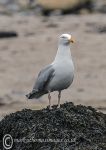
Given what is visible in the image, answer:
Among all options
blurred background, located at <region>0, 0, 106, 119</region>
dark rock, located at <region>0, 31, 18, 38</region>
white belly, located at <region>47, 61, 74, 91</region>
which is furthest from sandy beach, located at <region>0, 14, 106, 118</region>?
white belly, located at <region>47, 61, 74, 91</region>

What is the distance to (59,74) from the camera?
279 inches

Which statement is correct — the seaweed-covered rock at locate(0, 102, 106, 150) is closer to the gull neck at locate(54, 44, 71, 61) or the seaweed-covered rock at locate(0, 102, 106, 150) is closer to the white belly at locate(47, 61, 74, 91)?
the white belly at locate(47, 61, 74, 91)

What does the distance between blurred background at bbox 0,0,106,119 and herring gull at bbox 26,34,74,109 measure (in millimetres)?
3602

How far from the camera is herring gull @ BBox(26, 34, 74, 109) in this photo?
7086 millimetres

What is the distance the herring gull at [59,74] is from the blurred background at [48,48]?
3.60m

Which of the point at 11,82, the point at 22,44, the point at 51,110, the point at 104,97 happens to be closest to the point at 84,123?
the point at 51,110

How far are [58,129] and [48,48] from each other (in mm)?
10643

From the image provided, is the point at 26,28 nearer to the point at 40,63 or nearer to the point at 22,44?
the point at 22,44

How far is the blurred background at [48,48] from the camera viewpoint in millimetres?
13562

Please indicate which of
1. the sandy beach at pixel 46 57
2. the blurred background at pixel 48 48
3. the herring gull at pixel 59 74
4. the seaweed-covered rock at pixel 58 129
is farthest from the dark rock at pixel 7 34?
the seaweed-covered rock at pixel 58 129

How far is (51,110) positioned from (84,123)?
16.5 inches

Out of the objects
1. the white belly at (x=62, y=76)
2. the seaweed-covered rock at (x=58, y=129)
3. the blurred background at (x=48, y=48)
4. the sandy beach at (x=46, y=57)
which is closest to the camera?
the seaweed-covered rock at (x=58, y=129)

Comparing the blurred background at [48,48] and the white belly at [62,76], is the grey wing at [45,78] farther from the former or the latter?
the blurred background at [48,48]

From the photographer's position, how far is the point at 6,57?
1666 cm
